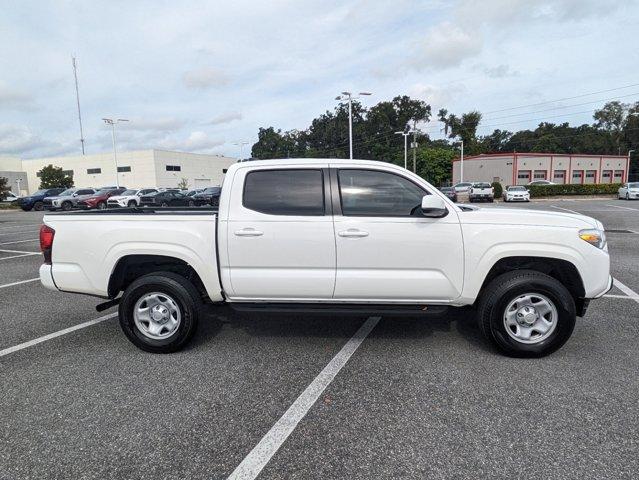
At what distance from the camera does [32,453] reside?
2727mm

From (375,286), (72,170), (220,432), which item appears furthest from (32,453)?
(72,170)

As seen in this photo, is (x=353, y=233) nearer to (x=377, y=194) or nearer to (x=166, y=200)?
(x=377, y=194)

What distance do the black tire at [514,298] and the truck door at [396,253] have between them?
1.06 feet

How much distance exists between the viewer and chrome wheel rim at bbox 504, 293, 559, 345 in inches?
155

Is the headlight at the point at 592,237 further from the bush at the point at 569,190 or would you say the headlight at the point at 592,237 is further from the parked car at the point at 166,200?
the bush at the point at 569,190

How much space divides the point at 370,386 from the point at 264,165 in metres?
2.32

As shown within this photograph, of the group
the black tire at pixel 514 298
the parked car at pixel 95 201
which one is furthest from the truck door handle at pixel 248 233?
the parked car at pixel 95 201

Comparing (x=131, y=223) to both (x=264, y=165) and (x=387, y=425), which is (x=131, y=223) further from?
(x=387, y=425)

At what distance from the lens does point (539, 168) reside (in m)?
59.0

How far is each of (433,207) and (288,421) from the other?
2.13m

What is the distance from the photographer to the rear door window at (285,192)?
407 centimetres

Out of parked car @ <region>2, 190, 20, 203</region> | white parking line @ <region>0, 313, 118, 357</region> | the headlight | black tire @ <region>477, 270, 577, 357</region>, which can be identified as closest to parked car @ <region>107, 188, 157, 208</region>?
parked car @ <region>2, 190, 20, 203</region>

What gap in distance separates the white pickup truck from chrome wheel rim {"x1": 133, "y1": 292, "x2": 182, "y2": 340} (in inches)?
0.4

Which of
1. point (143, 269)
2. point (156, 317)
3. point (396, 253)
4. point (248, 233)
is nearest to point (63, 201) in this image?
point (143, 269)
